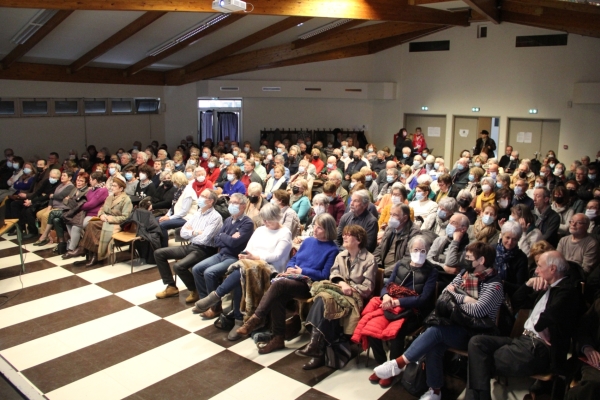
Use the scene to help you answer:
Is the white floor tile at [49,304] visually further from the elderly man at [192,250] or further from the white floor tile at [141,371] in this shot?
the white floor tile at [141,371]

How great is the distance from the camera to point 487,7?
940 centimetres

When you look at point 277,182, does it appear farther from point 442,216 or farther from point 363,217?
point 442,216

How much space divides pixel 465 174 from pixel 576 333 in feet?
15.8

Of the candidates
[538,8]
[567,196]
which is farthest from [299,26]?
[567,196]

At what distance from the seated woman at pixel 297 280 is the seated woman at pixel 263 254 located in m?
0.20

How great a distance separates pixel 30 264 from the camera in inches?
257

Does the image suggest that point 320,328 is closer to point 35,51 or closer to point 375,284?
point 375,284

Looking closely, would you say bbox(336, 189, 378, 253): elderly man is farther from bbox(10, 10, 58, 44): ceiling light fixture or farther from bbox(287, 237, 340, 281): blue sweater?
bbox(10, 10, 58, 44): ceiling light fixture

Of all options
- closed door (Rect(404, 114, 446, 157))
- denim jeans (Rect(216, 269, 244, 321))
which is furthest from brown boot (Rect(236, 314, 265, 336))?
closed door (Rect(404, 114, 446, 157))

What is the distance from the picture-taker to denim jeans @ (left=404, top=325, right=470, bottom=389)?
3.57m

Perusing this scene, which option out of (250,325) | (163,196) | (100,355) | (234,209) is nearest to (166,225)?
(163,196)

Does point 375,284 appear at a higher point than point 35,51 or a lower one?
lower

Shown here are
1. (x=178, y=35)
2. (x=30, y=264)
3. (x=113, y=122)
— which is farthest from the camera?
(x=113, y=122)

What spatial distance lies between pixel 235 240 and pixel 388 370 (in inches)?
76.5
